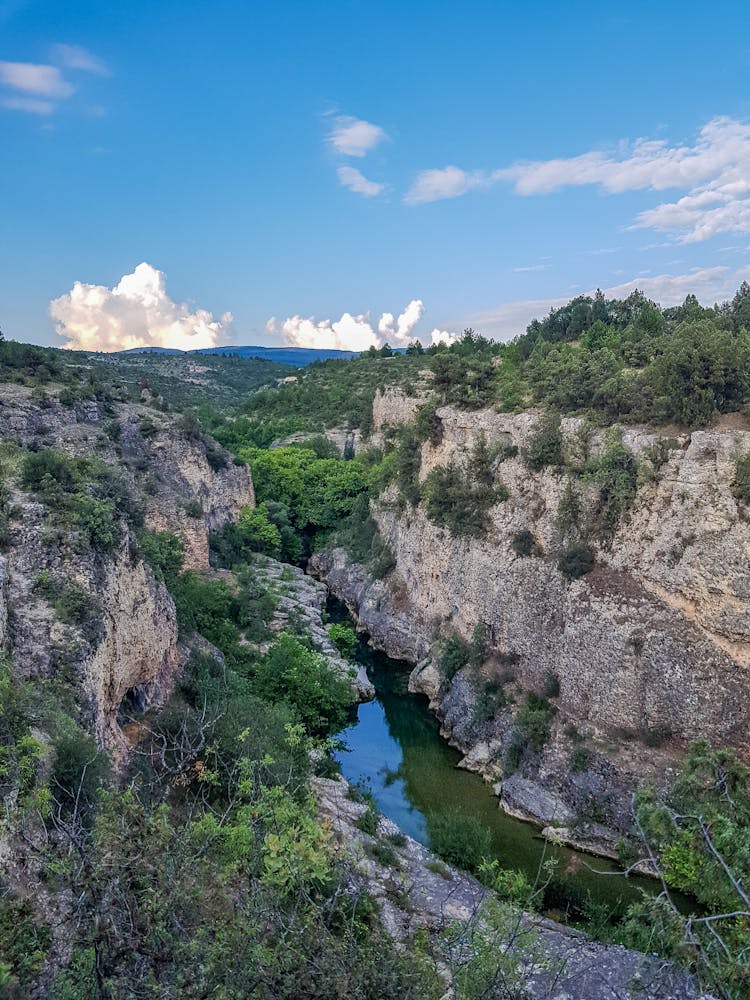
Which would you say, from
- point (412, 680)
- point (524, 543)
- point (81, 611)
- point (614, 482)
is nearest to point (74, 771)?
point (81, 611)

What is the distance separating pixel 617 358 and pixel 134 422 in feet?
69.9

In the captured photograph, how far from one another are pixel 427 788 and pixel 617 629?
8056 mm

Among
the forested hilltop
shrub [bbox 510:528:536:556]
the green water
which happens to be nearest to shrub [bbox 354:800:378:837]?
the forested hilltop

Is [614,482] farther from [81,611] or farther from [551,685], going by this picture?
[81,611]

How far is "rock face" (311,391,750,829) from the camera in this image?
18.0 m

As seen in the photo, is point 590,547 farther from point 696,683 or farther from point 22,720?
point 22,720

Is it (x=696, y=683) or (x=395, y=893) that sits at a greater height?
(x=696, y=683)

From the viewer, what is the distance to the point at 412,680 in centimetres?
2783

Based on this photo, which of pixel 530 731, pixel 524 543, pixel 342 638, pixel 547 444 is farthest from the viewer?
pixel 342 638

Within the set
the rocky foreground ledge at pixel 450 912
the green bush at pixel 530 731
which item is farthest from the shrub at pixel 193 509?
the green bush at pixel 530 731

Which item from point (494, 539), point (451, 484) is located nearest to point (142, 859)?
point (494, 539)

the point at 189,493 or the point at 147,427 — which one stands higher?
the point at 147,427

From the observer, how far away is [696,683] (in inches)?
712

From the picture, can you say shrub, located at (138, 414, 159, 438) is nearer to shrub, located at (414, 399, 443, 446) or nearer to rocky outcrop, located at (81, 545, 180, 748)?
shrub, located at (414, 399, 443, 446)
